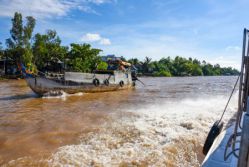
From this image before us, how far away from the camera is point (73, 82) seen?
15219 mm

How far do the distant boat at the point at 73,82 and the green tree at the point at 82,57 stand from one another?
51.0 ft

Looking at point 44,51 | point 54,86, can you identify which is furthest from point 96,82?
point 44,51

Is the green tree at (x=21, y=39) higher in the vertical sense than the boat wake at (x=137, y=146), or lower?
higher

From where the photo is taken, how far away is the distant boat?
45.7 ft

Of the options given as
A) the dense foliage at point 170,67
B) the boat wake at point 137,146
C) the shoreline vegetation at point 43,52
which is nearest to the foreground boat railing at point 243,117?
the boat wake at point 137,146

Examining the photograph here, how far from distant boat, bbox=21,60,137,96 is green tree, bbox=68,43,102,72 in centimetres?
1555

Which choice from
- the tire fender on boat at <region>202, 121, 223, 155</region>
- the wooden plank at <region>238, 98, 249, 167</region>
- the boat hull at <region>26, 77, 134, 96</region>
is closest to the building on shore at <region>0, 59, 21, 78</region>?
the boat hull at <region>26, 77, 134, 96</region>

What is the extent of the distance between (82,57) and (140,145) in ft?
104

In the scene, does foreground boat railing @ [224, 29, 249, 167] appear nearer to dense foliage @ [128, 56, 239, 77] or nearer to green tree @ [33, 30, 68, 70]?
green tree @ [33, 30, 68, 70]

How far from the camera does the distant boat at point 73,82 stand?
13930mm

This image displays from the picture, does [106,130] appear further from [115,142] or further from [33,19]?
[33,19]

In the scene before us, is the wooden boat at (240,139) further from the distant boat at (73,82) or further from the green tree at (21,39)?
the green tree at (21,39)

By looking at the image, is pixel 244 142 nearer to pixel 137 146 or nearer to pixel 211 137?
pixel 211 137

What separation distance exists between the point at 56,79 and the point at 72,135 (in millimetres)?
9076
